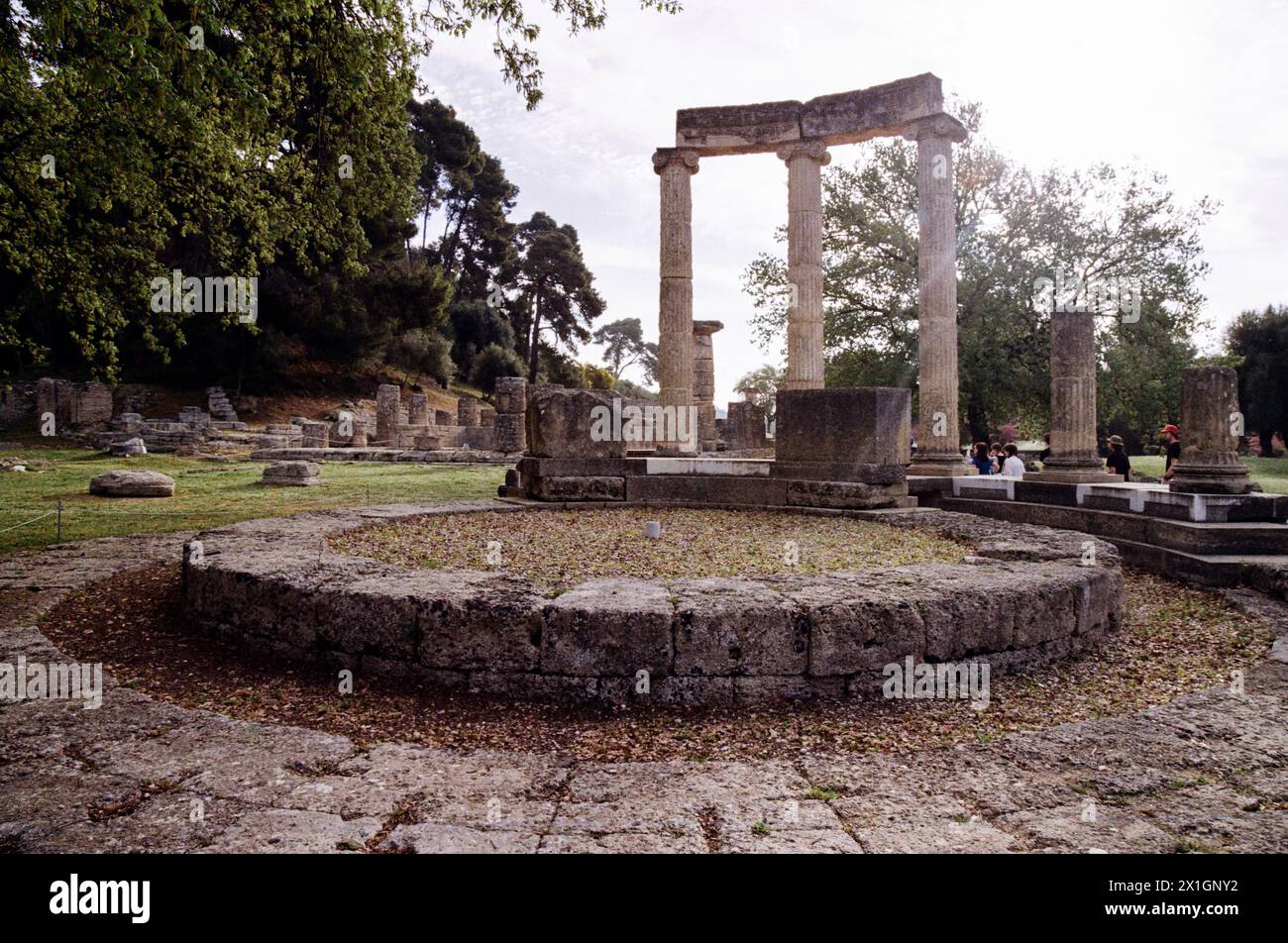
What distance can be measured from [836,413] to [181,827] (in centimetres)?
780

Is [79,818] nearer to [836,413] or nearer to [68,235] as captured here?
[836,413]

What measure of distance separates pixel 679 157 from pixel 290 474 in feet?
31.4

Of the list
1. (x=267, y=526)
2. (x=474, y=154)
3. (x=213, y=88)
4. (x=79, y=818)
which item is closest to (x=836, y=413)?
(x=267, y=526)

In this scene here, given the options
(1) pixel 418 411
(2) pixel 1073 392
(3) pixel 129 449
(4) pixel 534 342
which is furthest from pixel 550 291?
(2) pixel 1073 392

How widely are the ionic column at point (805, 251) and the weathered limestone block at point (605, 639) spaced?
11810 mm

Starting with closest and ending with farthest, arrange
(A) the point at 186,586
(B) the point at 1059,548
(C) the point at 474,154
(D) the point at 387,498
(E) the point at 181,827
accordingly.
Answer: (E) the point at 181,827 → (A) the point at 186,586 → (B) the point at 1059,548 → (D) the point at 387,498 → (C) the point at 474,154

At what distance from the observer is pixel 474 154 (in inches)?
1816

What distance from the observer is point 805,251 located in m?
14.5

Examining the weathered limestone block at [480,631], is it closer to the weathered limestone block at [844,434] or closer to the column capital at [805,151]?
the weathered limestone block at [844,434]

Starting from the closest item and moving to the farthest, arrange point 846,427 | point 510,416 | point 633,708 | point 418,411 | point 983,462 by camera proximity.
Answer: point 633,708 < point 846,427 < point 983,462 < point 510,416 < point 418,411

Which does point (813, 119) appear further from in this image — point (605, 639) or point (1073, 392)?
point (605, 639)

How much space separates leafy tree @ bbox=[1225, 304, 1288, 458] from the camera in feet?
103

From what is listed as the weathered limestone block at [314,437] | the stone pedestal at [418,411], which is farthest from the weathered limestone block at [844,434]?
the stone pedestal at [418,411]

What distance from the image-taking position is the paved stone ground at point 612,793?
7.47ft
